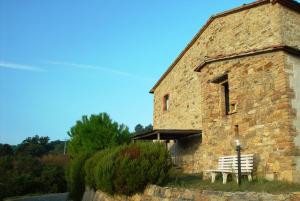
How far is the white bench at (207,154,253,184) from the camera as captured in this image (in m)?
9.77

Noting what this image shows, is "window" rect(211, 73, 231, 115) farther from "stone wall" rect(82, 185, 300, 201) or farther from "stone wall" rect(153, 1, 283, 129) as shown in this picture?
"stone wall" rect(82, 185, 300, 201)

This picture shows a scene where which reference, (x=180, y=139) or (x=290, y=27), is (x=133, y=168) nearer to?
(x=180, y=139)

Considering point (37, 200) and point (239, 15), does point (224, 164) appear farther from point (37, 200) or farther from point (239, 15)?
point (37, 200)

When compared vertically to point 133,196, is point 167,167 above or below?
above

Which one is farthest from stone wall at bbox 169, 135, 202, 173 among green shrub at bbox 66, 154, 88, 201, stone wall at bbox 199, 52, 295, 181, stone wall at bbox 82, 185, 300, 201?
stone wall at bbox 82, 185, 300, 201

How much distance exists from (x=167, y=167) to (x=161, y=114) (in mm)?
9190

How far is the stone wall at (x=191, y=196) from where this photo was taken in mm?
7145

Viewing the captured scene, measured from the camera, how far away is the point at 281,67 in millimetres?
9633

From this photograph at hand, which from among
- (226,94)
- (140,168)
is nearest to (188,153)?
(226,94)

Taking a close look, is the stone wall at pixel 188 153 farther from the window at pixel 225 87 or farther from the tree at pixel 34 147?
the tree at pixel 34 147

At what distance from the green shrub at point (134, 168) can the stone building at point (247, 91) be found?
1.93 meters

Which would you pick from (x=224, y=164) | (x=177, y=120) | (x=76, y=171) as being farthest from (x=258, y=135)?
(x=76, y=171)

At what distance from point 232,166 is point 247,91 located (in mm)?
2464

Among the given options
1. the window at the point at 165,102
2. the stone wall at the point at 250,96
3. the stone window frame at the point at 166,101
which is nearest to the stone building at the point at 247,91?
the stone wall at the point at 250,96
